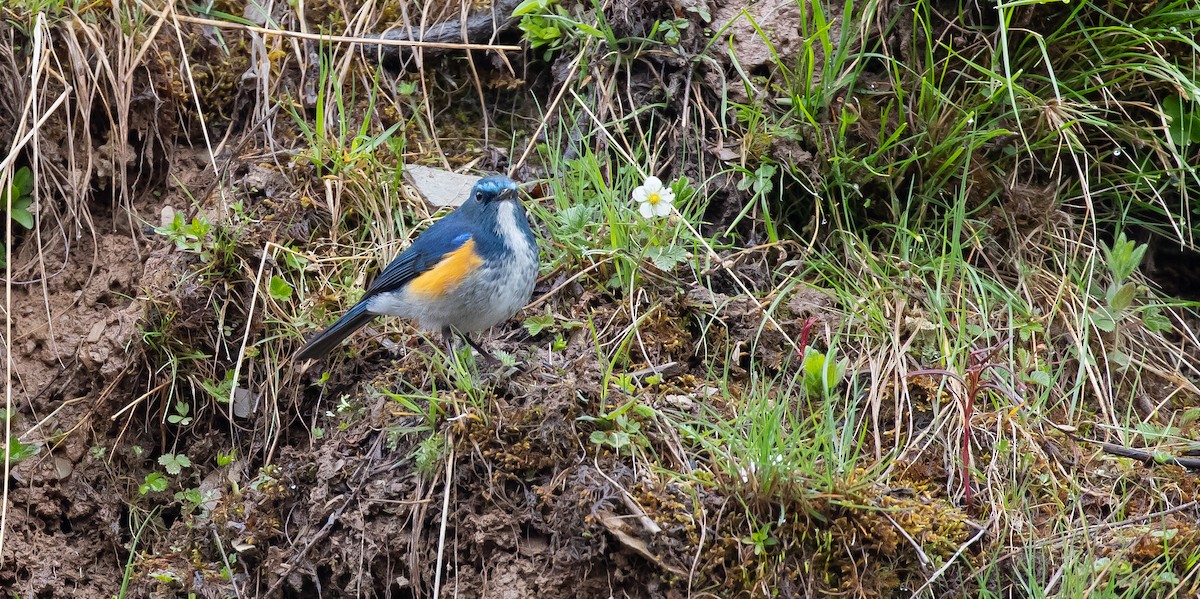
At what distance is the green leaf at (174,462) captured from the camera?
175 inches

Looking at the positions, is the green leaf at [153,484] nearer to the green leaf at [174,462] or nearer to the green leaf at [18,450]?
the green leaf at [174,462]

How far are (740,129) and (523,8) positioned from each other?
3.55ft

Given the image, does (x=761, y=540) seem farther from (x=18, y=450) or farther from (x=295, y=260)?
(x=18, y=450)

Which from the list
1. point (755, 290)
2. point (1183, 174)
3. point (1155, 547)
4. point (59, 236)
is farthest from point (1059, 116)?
point (59, 236)

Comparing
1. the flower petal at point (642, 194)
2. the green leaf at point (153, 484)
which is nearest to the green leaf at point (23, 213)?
the green leaf at point (153, 484)

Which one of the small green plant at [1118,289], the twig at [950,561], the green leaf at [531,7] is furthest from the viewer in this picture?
the green leaf at [531,7]

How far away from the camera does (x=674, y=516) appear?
3.49m

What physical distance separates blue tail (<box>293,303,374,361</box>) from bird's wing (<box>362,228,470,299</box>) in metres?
0.07

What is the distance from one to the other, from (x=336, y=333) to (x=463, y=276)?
535 mm

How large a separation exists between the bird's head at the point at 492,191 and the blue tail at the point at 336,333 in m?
0.60

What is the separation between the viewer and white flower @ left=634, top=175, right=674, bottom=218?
428cm

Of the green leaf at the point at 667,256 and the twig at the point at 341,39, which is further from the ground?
the twig at the point at 341,39

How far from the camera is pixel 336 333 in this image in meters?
4.24

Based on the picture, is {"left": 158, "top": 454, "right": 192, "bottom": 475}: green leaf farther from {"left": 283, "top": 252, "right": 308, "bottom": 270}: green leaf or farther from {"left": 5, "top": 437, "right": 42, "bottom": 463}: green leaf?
{"left": 283, "top": 252, "right": 308, "bottom": 270}: green leaf
